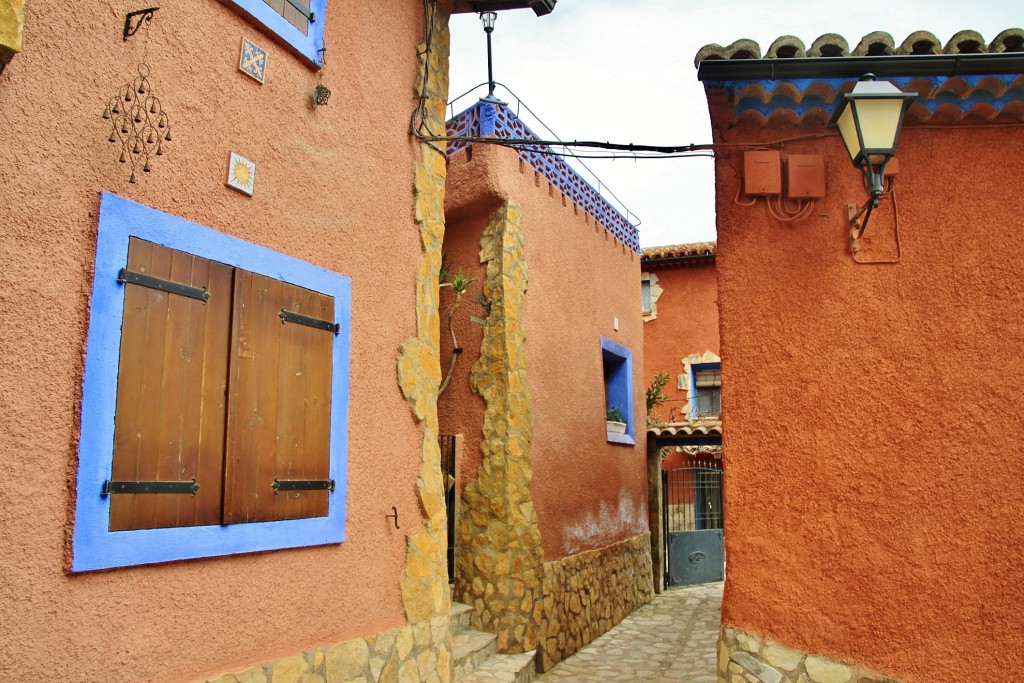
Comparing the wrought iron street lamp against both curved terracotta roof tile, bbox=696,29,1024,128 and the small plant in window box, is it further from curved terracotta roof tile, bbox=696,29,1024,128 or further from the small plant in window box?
the small plant in window box

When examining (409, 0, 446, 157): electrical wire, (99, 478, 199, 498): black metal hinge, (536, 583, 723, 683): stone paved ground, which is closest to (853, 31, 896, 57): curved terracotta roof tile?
(409, 0, 446, 157): electrical wire

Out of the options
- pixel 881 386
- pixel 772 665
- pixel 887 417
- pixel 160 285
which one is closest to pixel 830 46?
pixel 881 386

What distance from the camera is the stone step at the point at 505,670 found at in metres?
6.93

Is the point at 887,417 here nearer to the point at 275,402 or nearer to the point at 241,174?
the point at 275,402

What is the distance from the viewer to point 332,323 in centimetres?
475

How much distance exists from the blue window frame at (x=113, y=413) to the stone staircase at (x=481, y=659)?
3279mm

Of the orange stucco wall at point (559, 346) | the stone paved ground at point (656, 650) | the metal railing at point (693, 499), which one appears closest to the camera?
the stone paved ground at point (656, 650)

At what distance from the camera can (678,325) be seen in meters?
17.5

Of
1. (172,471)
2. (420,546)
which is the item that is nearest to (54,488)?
(172,471)

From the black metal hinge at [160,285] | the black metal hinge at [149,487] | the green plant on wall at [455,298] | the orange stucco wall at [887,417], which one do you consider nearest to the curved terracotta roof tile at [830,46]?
the orange stucco wall at [887,417]

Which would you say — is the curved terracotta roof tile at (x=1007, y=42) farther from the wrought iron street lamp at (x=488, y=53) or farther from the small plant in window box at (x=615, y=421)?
the small plant in window box at (x=615, y=421)

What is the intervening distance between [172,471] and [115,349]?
2.08 ft

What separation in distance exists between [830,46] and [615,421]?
709 cm

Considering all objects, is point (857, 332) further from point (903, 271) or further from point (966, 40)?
point (966, 40)
